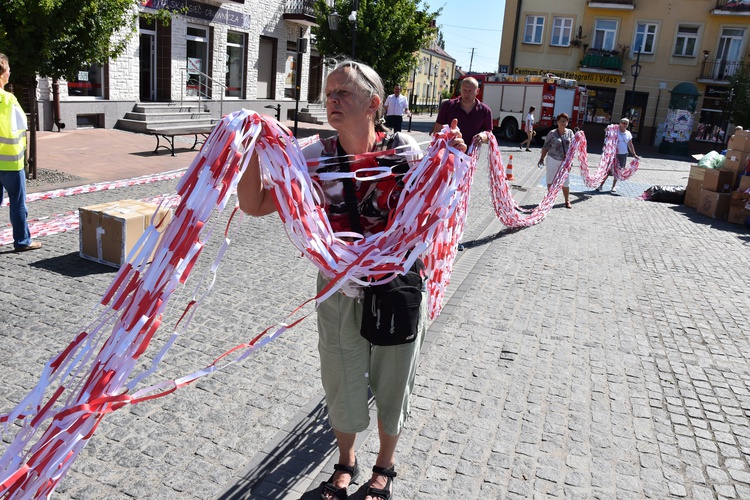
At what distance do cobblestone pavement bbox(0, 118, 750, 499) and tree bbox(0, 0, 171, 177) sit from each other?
10.7 ft

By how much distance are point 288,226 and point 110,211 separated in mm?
4089

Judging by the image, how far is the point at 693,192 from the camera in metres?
13.3

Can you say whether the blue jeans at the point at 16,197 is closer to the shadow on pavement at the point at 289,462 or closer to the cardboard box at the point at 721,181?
the shadow on pavement at the point at 289,462

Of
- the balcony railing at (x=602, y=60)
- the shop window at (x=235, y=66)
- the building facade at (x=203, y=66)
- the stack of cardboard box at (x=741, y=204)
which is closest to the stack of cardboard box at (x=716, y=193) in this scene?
the stack of cardboard box at (x=741, y=204)

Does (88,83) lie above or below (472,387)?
above

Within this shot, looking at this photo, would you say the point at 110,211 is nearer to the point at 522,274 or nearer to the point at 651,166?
the point at 522,274

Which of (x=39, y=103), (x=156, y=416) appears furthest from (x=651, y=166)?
(x=156, y=416)

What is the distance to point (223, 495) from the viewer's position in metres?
2.98

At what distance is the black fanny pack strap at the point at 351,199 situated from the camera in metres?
2.67

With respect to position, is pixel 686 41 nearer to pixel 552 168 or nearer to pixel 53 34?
pixel 552 168

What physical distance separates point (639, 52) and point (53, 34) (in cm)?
3195

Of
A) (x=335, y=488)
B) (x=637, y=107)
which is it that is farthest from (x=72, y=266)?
(x=637, y=107)

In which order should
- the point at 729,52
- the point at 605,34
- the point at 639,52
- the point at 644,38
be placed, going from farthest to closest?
the point at 605,34, the point at 644,38, the point at 729,52, the point at 639,52

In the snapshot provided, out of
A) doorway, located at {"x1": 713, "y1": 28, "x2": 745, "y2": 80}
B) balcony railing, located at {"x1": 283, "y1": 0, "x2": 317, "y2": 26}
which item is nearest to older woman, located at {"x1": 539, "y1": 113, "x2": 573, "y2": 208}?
balcony railing, located at {"x1": 283, "y1": 0, "x2": 317, "y2": 26}
